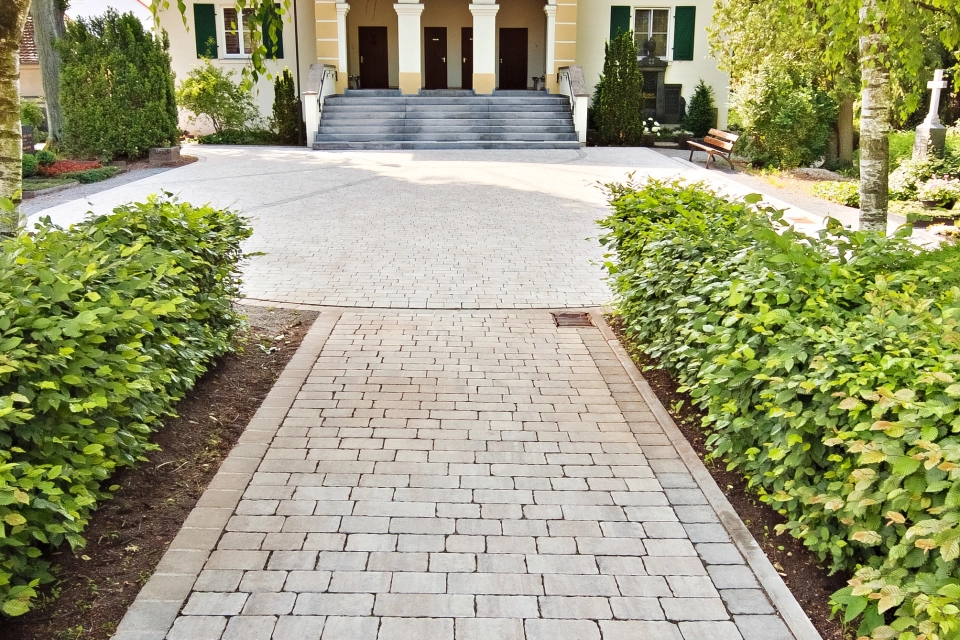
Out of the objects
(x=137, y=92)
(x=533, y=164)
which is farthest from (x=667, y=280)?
(x=137, y=92)

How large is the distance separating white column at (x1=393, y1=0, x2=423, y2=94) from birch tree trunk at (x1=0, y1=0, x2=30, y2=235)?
2150 cm

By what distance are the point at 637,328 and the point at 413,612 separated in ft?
11.7

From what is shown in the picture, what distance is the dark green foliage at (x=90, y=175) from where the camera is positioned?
1761 cm

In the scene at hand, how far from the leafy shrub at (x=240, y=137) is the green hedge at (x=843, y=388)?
2129cm

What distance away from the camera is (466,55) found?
31.0m

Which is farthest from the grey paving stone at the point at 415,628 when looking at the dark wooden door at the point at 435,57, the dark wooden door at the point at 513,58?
the dark wooden door at the point at 435,57

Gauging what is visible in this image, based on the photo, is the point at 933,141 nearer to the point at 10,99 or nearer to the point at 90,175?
the point at 10,99

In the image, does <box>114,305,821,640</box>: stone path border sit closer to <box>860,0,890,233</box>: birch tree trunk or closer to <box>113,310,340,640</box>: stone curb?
<box>113,310,340,640</box>: stone curb

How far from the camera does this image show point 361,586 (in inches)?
149

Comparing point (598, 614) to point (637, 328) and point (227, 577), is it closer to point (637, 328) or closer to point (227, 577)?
point (227, 577)

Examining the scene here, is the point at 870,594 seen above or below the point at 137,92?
below

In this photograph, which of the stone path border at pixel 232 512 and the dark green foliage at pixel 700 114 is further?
the dark green foliage at pixel 700 114

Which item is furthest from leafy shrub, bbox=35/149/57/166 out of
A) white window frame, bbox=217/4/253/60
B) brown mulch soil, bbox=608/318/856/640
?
brown mulch soil, bbox=608/318/856/640

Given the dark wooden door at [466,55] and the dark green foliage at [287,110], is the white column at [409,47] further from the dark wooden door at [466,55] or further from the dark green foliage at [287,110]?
the dark wooden door at [466,55]
